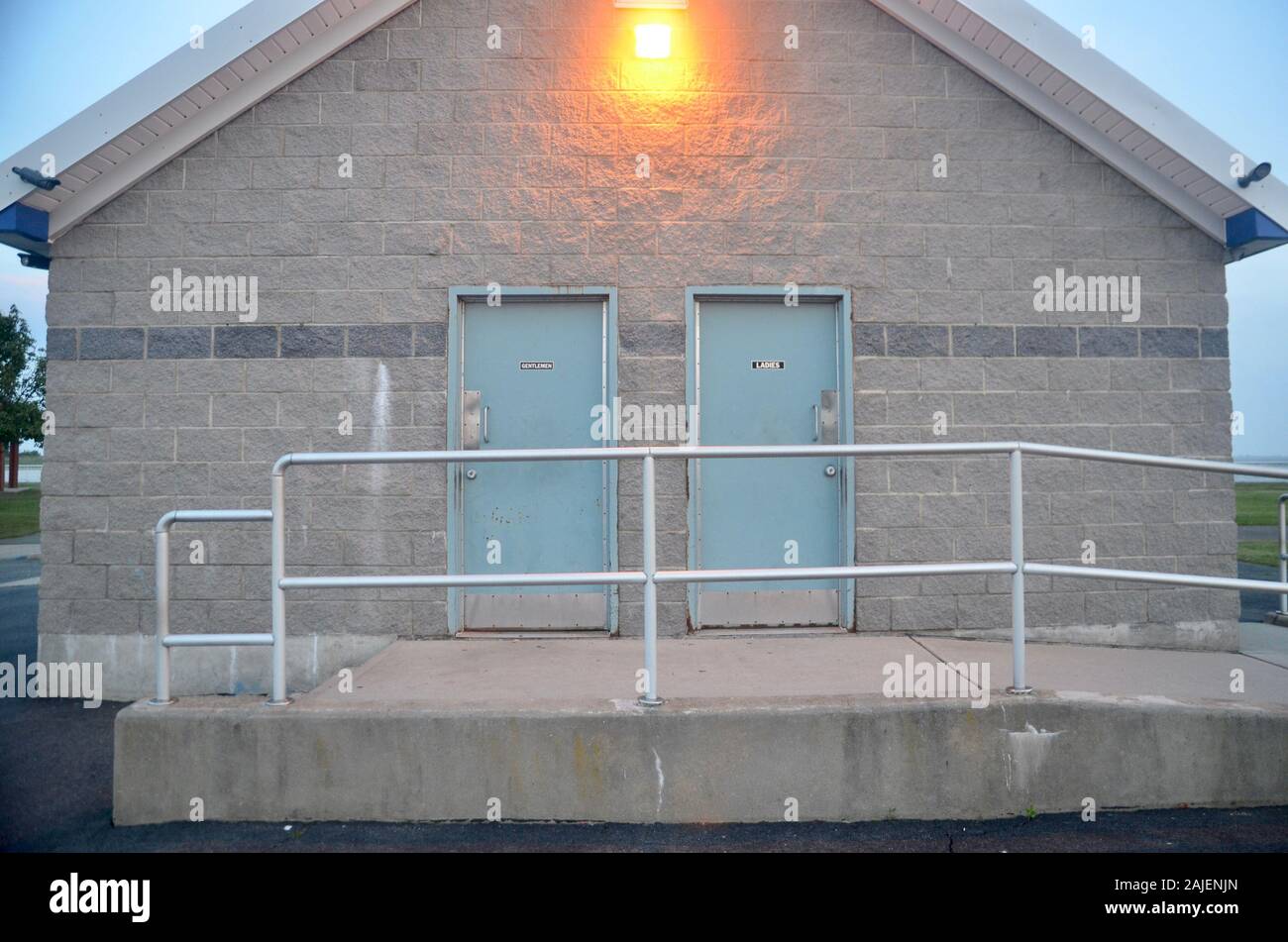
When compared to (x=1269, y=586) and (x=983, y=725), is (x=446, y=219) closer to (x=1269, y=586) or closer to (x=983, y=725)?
(x=983, y=725)

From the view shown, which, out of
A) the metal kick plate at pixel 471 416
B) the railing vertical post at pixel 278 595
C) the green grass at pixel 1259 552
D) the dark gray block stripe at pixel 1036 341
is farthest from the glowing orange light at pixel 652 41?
the green grass at pixel 1259 552

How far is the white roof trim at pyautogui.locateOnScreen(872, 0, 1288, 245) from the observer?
541 centimetres

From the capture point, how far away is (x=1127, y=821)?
360 cm

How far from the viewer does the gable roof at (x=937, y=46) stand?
5.28 metres

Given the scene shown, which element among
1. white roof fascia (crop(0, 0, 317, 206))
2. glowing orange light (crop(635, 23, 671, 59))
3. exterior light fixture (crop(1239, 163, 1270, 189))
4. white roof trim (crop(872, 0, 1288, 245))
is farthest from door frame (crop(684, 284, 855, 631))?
white roof fascia (crop(0, 0, 317, 206))

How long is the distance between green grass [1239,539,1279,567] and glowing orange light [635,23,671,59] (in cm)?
1173

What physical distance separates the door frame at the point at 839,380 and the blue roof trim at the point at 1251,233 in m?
2.79

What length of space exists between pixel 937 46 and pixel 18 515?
31.2 m

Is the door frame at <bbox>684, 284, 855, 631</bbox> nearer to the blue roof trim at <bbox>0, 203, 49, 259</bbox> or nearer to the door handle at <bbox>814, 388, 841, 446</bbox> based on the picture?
the door handle at <bbox>814, 388, 841, 446</bbox>

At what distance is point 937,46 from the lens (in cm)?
585

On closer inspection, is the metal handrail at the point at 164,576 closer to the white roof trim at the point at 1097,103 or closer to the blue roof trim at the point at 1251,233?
the white roof trim at the point at 1097,103

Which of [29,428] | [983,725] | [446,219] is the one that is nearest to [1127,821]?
[983,725]
